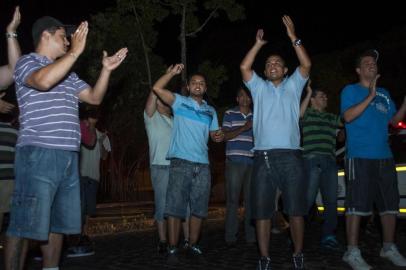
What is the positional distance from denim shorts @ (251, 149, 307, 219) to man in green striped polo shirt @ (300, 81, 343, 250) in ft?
6.56

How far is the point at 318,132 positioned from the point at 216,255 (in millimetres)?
2187

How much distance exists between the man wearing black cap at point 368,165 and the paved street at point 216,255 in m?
0.34

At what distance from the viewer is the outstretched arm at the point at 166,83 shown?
6.46 m

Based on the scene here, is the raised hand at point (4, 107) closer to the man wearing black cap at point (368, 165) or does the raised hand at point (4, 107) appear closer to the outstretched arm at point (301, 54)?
the outstretched arm at point (301, 54)

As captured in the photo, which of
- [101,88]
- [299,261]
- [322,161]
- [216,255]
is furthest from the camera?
[322,161]

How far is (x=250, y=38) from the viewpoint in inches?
1583

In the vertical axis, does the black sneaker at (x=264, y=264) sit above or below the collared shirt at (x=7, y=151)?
below

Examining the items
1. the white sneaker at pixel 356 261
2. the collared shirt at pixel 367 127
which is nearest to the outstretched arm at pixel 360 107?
the collared shirt at pixel 367 127

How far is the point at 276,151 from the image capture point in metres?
5.66

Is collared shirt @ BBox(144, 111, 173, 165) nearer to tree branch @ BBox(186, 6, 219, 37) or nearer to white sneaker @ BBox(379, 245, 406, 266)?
white sneaker @ BBox(379, 245, 406, 266)

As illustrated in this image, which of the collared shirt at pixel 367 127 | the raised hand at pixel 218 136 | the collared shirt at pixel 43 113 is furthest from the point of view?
the raised hand at pixel 218 136

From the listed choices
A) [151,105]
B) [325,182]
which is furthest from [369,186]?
[151,105]

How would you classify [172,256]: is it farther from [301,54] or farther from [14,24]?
[14,24]

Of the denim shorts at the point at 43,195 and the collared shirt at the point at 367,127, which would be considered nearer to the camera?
the denim shorts at the point at 43,195
